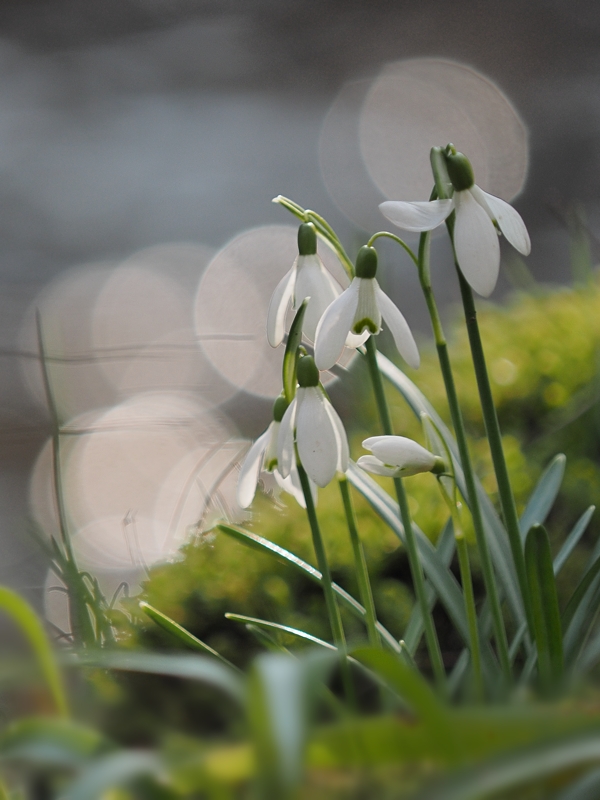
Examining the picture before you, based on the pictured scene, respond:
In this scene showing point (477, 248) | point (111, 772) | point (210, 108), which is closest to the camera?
point (111, 772)

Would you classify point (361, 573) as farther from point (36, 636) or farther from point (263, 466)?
Result: point (36, 636)

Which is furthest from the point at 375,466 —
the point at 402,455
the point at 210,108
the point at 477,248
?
the point at 210,108

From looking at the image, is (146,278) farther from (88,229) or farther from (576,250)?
(576,250)

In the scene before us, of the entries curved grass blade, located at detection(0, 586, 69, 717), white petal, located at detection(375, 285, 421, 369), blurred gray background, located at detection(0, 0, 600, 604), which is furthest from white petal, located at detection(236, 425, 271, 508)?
blurred gray background, located at detection(0, 0, 600, 604)

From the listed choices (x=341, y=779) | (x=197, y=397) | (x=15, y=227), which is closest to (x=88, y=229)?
(x=15, y=227)

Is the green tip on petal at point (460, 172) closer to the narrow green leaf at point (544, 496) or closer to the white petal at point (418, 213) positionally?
the white petal at point (418, 213)
